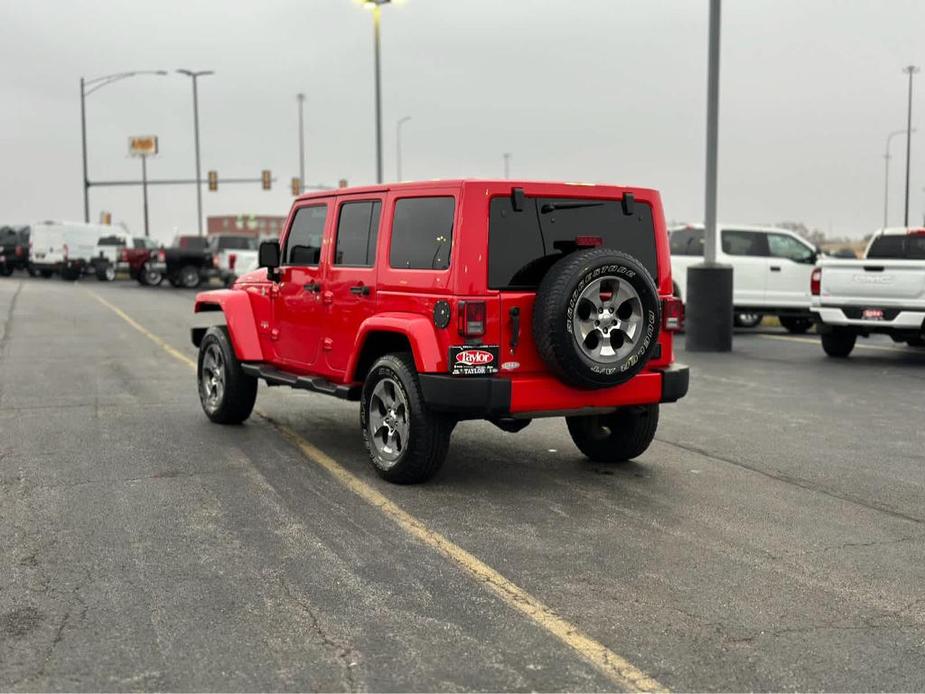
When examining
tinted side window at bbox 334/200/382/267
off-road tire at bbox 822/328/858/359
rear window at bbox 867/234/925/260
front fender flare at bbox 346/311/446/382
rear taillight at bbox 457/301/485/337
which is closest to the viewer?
rear taillight at bbox 457/301/485/337

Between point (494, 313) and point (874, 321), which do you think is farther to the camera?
point (874, 321)

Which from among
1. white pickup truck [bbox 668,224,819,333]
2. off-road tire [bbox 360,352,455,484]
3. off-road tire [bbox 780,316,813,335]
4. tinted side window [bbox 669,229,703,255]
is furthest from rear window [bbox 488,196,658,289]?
off-road tire [bbox 780,316,813,335]

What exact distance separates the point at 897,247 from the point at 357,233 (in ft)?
35.2

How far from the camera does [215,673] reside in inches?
159

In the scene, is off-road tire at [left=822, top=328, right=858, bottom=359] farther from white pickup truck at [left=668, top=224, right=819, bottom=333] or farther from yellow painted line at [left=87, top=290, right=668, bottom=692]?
yellow painted line at [left=87, top=290, right=668, bottom=692]

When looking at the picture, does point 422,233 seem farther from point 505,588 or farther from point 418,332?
point 505,588

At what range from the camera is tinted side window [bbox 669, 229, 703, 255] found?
20844 millimetres

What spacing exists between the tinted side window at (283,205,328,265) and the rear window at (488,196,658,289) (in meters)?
2.00

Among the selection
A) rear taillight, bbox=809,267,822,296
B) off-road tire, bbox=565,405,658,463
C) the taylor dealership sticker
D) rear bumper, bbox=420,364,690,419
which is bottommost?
off-road tire, bbox=565,405,658,463

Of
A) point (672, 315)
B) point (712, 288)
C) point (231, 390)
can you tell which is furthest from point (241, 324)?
point (712, 288)

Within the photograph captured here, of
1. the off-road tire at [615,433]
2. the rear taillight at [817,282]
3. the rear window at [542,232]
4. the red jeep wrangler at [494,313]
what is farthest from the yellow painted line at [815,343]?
the rear window at [542,232]

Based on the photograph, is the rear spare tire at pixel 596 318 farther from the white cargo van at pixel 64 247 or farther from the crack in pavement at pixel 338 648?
the white cargo van at pixel 64 247

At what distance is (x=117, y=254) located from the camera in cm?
4784

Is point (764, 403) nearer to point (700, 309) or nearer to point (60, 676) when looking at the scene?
point (700, 309)
